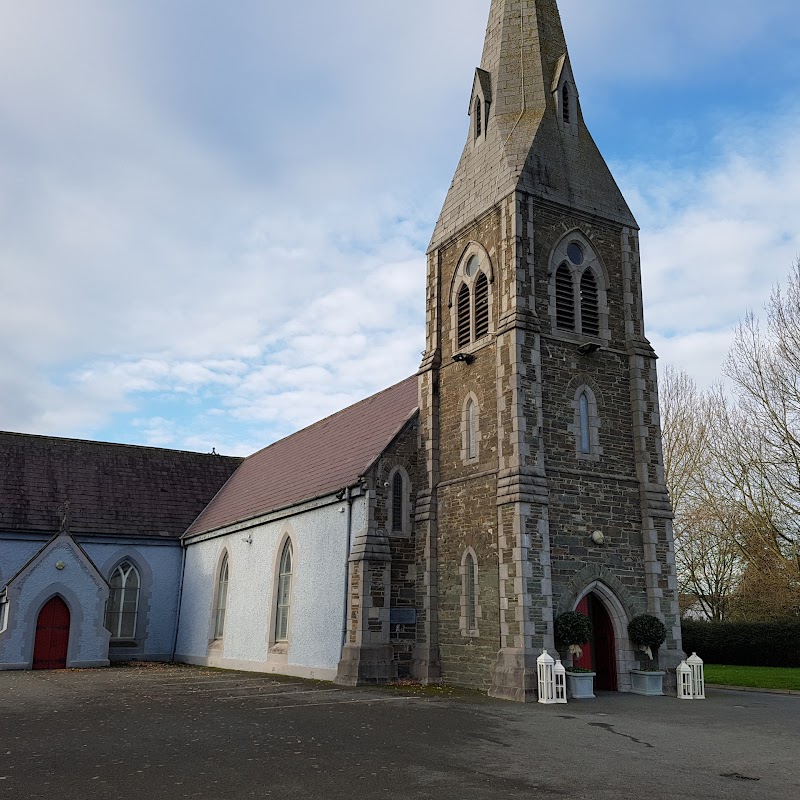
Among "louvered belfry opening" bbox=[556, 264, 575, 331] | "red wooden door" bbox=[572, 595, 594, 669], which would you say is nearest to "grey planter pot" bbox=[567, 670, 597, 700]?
"red wooden door" bbox=[572, 595, 594, 669]

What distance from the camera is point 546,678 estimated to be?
1639cm

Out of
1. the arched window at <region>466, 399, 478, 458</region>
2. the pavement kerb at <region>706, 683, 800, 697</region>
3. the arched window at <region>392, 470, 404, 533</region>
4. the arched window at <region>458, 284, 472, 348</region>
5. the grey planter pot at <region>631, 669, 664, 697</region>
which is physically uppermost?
the arched window at <region>458, 284, 472, 348</region>

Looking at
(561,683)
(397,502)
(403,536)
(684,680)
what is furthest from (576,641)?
(397,502)

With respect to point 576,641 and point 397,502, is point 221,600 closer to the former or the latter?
point 397,502

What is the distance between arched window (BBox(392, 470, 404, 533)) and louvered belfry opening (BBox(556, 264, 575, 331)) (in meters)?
6.14

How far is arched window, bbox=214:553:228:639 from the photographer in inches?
1119

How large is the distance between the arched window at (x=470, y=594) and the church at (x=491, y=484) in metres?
0.05

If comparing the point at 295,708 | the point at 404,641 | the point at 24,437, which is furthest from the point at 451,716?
the point at 24,437

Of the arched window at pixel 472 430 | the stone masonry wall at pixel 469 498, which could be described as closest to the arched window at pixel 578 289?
the stone masonry wall at pixel 469 498

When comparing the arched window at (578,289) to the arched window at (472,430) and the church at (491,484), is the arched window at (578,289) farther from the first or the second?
the arched window at (472,430)

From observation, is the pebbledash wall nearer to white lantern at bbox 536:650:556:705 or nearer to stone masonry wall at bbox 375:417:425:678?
stone masonry wall at bbox 375:417:425:678

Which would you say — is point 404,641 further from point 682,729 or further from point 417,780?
point 417,780

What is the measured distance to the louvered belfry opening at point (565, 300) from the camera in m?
20.9

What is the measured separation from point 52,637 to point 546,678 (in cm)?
1940
